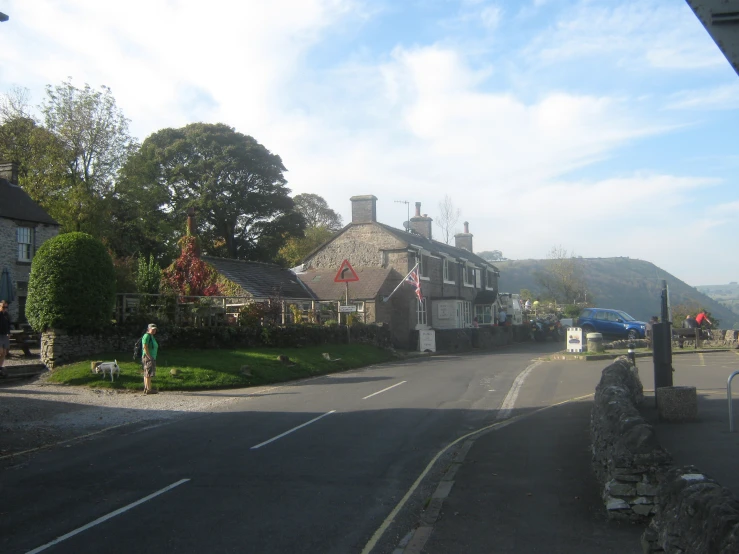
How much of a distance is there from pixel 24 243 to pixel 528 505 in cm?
3106

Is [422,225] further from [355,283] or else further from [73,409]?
[73,409]

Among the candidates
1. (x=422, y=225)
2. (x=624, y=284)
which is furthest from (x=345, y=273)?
(x=624, y=284)

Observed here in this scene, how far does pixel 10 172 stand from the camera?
110 feet

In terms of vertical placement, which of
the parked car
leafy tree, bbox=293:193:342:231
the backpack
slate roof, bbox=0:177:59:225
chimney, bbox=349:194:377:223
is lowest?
the backpack

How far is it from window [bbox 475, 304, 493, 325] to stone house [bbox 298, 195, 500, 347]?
0.73 metres

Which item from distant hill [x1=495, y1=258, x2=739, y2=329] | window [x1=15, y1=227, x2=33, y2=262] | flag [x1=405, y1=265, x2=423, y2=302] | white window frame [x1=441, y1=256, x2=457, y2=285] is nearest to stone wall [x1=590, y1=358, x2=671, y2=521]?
flag [x1=405, y1=265, x2=423, y2=302]

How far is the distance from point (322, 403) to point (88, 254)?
9.62 meters

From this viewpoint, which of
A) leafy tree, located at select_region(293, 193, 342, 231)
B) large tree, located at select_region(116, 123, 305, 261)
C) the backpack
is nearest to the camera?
the backpack

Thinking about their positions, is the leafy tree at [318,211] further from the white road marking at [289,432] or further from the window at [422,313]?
the white road marking at [289,432]

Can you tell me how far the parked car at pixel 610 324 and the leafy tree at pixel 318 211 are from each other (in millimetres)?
38779

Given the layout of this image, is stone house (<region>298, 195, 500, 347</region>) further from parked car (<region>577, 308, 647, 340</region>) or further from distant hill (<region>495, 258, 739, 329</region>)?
distant hill (<region>495, 258, 739, 329</region>)

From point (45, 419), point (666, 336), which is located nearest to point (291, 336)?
point (45, 419)

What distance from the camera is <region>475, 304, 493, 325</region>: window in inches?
1981

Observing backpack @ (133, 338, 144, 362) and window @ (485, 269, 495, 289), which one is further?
window @ (485, 269, 495, 289)
